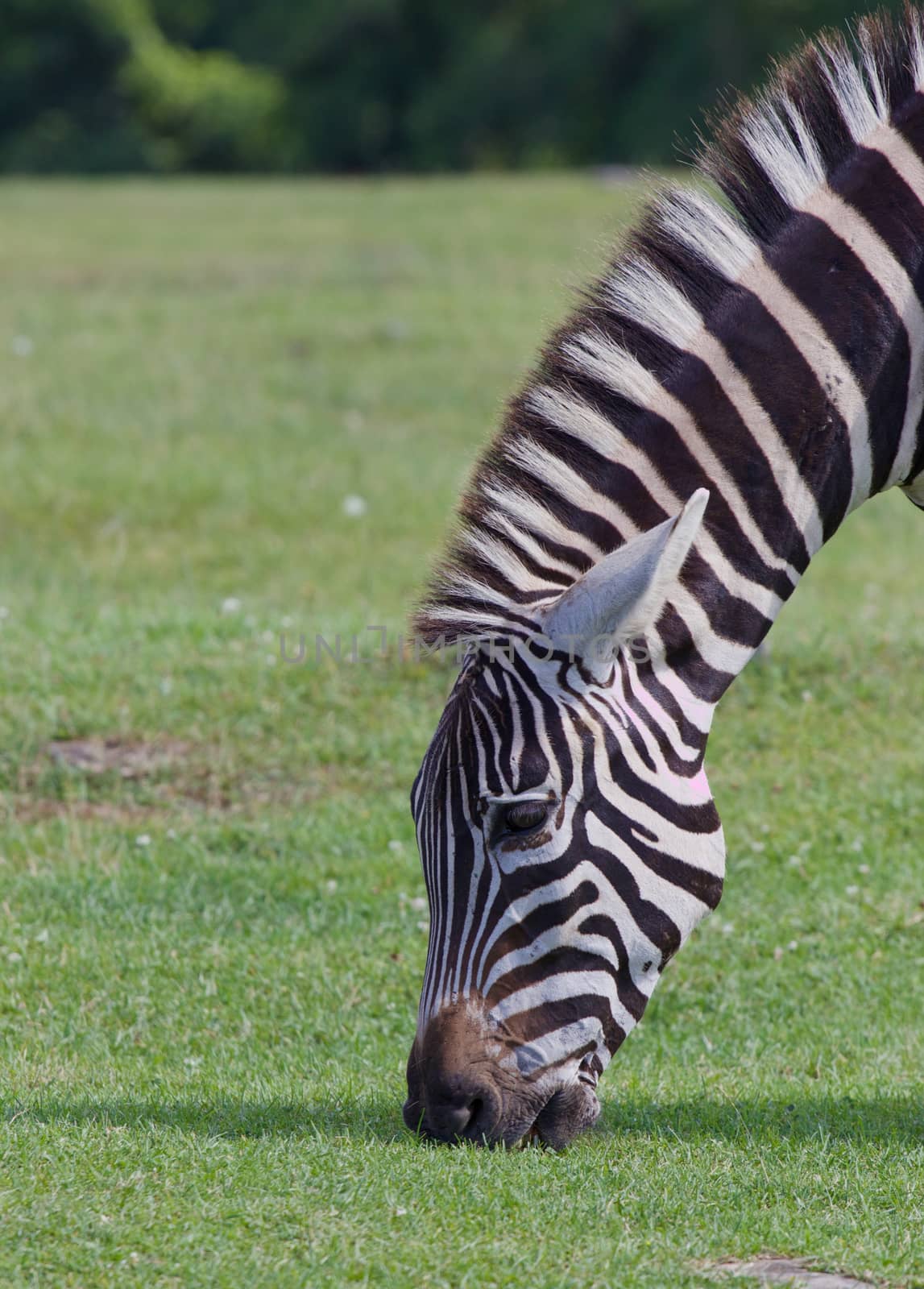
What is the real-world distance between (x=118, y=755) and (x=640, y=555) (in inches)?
159

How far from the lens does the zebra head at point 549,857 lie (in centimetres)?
351

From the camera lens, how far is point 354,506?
11.6 m

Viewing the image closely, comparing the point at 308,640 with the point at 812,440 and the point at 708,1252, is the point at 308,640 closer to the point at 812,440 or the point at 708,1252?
the point at 812,440

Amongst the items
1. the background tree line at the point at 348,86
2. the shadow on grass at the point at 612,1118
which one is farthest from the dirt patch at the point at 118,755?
the background tree line at the point at 348,86

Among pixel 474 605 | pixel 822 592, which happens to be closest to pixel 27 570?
pixel 822 592

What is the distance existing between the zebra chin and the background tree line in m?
50.0

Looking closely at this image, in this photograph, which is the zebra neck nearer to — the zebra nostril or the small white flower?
the zebra nostril

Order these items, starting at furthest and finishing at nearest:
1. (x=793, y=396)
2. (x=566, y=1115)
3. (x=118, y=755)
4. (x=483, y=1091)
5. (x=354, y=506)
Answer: (x=354, y=506)
(x=118, y=755)
(x=793, y=396)
(x=566, y=1115)
(x=483, y=1091)

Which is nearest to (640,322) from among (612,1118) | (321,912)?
(612,1118)

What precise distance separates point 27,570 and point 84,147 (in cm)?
4661

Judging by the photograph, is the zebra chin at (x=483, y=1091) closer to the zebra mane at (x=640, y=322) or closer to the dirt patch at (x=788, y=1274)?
the dirt patch at (x=788, y=1274)

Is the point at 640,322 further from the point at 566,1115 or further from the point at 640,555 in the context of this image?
the point at 566,1115

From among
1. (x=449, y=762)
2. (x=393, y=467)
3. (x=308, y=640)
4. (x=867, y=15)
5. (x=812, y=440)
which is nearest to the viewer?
(x=449, y=762)

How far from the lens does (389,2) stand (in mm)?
54781
